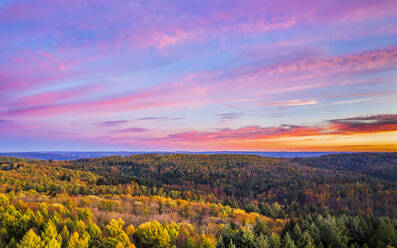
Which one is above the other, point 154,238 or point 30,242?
point 30,242

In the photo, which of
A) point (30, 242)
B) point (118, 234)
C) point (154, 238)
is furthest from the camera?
point (154, 238)

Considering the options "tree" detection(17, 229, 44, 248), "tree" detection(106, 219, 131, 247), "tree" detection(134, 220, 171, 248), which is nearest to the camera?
"tree" detection(17, 229, 44, 248)

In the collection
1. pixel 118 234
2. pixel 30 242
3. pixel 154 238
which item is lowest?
pixel 154 238

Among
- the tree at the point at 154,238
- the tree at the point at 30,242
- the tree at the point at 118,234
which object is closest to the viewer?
the tree at the point at 30,242

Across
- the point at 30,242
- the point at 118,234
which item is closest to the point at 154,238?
the point at 118,234

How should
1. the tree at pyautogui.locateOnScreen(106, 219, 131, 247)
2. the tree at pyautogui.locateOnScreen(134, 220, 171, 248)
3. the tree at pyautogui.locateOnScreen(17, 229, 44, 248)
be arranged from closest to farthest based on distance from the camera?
the tree at pyautogui.locateOnScreen(17, 229, 44, 248)
the tree at pyautogui.locateOnScreen(106, 219, 131, 247)
the tree at pyautogui.locateOnScreen(134, 220, 171, 248)

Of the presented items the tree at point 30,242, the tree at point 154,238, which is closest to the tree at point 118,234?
the tree at point 154,238

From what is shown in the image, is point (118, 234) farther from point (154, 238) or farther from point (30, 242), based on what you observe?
point (30, 242)

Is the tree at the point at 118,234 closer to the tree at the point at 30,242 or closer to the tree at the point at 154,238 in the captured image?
the tree at the point at 154,238

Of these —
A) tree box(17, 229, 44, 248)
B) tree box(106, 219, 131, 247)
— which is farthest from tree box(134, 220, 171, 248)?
tree box(17, 229, 44, 248)

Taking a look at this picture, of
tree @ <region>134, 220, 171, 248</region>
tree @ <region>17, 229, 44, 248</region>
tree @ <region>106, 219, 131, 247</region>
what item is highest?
tree @ <region>17, 229, 44, 248</region>

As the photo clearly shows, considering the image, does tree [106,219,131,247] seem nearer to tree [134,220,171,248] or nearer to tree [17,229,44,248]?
tree [134,220,171,248]
